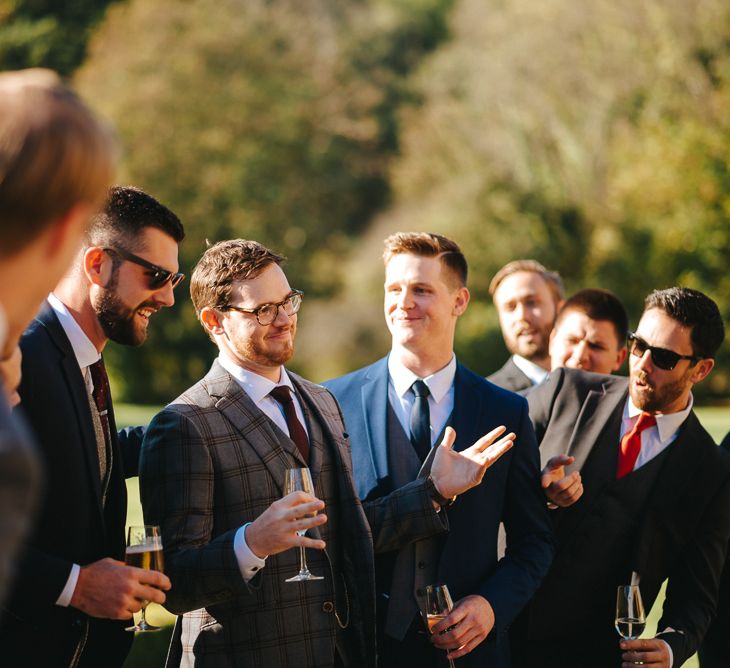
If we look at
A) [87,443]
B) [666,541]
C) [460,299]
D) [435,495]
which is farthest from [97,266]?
[666,541]

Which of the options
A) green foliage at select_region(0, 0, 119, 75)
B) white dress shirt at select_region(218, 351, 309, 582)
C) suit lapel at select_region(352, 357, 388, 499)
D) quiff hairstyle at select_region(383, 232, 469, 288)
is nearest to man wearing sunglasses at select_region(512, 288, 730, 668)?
suit lapel at select_region(352, 357, 388, 499)

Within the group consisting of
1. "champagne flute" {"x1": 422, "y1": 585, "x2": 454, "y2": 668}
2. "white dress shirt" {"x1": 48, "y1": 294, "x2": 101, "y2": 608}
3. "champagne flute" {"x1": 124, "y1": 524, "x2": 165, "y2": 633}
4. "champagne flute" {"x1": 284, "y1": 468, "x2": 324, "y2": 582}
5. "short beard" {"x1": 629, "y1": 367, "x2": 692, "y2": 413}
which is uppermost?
"white dress shirt" {"x1": 48, "y1": 294, "x2": 101, "y2": 608}

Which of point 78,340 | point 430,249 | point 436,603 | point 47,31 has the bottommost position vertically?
point 436,603

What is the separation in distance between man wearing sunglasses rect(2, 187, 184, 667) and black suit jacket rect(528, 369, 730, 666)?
2.08m

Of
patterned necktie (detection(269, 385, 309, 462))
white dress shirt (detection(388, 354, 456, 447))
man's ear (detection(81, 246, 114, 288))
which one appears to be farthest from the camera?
white dress shirt (detection(388, 354, 456, 447))

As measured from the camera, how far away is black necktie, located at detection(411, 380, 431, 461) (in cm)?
448

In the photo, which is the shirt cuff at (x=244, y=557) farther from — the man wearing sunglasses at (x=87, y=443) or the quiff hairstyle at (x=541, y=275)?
the quiff hairstyle at (x=541, y=275)

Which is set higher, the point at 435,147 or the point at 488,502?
the point at 435,147

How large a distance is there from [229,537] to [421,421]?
54.7 inches

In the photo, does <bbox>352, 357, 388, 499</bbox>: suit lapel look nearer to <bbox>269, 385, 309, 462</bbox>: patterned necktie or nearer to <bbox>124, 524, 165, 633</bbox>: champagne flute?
<bbox>269, 385, 309, 462</bbox>: patterned necktie

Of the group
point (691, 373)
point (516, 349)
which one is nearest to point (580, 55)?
point (516, 349)

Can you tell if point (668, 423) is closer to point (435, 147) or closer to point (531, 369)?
point (531, 369)

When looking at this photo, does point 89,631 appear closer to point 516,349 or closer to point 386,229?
point 516,349

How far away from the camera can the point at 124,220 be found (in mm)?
3750
